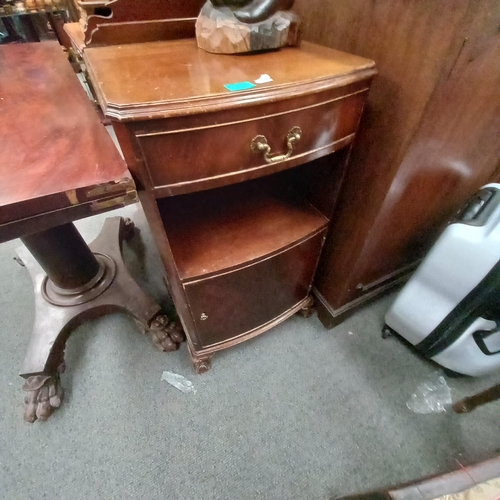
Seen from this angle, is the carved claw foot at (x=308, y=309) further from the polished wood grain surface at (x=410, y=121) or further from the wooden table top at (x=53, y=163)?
the wooden table top at (x=53, y=163)

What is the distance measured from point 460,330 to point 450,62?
2.14 ft

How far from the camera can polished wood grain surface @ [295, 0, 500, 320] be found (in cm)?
52

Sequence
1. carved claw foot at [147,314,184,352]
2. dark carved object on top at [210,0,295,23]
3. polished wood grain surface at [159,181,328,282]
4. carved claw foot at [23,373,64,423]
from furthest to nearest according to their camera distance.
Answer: carved claw foot at [147,314,184,352]
carved claw foot at [23,373,64,423]
polished wood grain surface at [159,181,328,282]
dark carved object on top at [210,0,295,23]

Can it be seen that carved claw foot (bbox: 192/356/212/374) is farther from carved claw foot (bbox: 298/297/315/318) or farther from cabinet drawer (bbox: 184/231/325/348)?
carved claw foot (bbox: 298/297/315/318)

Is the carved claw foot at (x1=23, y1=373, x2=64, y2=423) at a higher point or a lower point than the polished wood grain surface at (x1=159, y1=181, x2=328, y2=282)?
lower

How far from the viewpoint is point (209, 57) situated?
59 cm

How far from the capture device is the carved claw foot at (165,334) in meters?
1.03

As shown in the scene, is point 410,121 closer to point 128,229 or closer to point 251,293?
point 251,293

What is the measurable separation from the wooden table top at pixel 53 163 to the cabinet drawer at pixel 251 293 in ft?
0.99

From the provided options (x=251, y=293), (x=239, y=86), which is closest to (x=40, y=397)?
(x=251, y=293)

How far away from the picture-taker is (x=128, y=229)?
1.39 metres

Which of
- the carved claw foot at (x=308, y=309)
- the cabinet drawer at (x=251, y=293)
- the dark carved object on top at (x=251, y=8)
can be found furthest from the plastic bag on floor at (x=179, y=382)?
the dark carved object on top at (x=251, y=8)

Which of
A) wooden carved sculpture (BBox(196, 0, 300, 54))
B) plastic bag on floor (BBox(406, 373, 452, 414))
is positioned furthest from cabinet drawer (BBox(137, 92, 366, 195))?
plastic bag on floor (BBox(406, 373, 452, 414))

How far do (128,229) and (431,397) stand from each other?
1.31 meters
